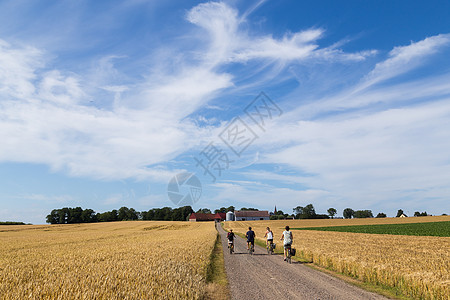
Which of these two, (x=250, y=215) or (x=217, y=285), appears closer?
(x=217, y=285)

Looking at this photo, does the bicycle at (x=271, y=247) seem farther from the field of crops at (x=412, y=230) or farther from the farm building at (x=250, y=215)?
the farm building at (x=250, y=215)

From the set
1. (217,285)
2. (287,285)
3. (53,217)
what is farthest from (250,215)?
(287,285)

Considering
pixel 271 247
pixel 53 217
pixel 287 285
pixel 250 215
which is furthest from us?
pixel 250 215

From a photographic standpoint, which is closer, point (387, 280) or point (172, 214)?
point (387, 280)

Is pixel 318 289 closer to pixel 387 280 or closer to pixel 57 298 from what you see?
pixel 387 280

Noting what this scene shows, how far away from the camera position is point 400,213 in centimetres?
19512

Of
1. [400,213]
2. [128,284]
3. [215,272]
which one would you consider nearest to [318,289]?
[215,272]

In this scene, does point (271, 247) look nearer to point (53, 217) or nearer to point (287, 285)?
point (287, 285)

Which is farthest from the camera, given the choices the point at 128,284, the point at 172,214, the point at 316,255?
the point at 172,214

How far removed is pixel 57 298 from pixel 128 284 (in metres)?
2.09

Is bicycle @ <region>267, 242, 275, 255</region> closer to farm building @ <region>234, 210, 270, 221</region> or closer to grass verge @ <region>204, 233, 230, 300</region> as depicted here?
grass verge @ <region>204, 233, 230, 300</region>

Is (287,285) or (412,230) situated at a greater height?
(287,285)

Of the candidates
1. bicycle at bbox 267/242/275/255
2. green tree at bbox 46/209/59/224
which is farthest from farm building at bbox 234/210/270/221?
bicycle at bbox 267/242/275/255

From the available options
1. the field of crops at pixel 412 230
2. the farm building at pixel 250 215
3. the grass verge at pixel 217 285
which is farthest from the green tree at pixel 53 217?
the grass verge at pixel 217 285
